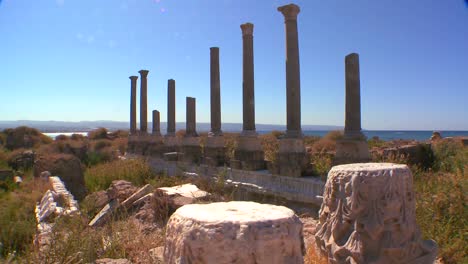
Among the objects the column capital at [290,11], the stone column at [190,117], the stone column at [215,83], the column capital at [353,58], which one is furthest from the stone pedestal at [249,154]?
the stone column at [190,117]

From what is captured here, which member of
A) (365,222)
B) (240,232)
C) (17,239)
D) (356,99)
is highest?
(356,99)


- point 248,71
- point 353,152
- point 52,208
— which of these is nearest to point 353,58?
point 353,152

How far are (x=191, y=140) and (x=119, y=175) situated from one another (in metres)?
3.38

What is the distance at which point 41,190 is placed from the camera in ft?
38.6

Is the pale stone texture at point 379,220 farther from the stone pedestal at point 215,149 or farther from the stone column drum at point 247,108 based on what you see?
the stone pedestal at point 215,149

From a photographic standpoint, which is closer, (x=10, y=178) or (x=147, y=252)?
(x=147, y=252)

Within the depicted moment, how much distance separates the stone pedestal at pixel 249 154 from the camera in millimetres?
11641

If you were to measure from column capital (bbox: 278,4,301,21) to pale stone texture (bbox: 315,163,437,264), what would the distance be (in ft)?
26.3

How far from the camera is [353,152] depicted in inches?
360

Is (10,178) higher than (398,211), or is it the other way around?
(398,211)

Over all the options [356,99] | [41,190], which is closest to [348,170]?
[356,99]

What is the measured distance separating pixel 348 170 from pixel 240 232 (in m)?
2.32

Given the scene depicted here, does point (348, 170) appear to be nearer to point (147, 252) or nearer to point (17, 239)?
point (147, 252)

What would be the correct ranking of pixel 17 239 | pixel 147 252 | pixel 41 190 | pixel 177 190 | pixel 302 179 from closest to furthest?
pixel 147 252 < pixel 17 239 < pixel 177 190 < pixel 302 179 < pixel 41 190
